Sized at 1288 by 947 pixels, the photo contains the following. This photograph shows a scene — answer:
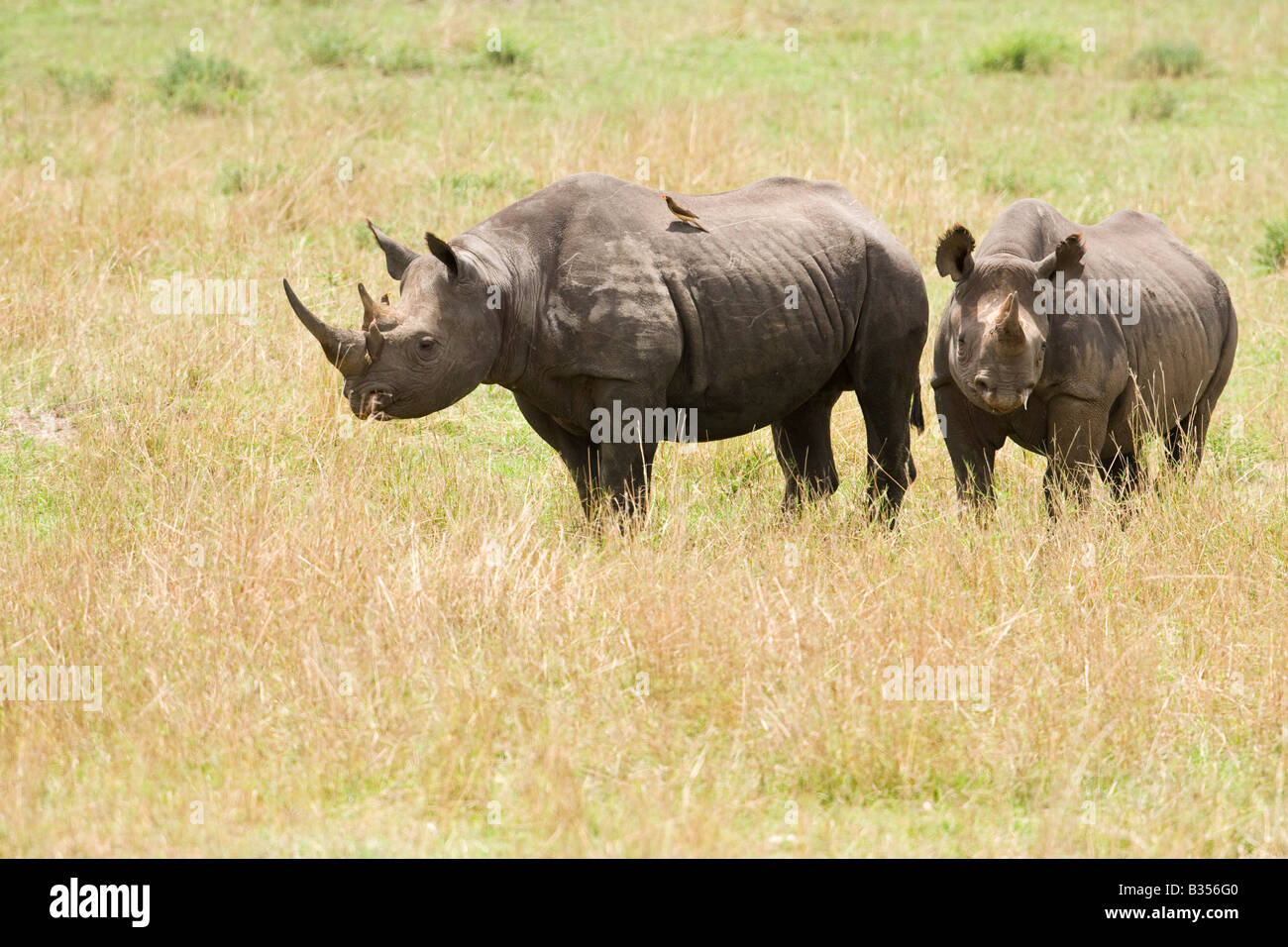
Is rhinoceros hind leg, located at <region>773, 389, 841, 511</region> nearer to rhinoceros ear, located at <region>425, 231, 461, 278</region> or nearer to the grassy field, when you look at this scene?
the grassy field

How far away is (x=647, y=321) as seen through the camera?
6.42 m

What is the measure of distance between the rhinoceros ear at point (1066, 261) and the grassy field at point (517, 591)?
1.03 meters

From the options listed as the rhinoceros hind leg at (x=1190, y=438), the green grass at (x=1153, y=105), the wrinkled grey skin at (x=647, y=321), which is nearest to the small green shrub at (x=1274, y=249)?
the green grass at (x=1153, y=105)

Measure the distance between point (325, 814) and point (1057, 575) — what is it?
9.75ft

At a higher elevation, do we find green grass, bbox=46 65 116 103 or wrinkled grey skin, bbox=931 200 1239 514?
green grass, bbox=46 65 116 103

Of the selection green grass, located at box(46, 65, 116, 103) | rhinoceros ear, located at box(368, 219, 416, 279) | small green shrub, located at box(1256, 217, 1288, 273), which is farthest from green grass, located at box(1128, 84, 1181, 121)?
rhinoceros ear, located at box(368, 219, 416, 279)

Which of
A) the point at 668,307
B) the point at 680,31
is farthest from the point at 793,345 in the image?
the point at 680,31

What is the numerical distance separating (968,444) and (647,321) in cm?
150

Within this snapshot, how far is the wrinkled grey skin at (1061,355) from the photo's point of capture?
6.18m

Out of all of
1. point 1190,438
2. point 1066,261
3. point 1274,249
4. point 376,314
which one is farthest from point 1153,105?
point 376,314

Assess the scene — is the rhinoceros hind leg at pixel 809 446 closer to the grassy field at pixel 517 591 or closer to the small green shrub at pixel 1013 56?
the grassy field at pixel 517 591

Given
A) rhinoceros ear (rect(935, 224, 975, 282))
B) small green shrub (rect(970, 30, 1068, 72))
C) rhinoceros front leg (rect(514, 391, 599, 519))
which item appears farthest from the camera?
Answer: small green shrub (rect(970, 30, 1068, 72))

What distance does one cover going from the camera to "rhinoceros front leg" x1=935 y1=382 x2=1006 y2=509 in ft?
21.8

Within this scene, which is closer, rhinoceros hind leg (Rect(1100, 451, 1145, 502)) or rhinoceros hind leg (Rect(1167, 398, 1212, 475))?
rhinoceros hind leg (Rect(1100, 451, 1145, 502))
